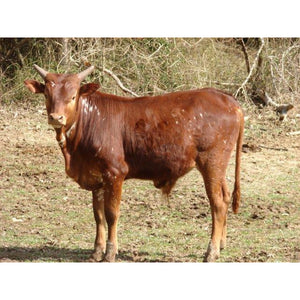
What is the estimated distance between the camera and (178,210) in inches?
412

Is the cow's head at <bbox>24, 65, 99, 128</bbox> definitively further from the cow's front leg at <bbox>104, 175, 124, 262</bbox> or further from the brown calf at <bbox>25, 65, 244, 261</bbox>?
the cow's front leg at <bbox>104, 175, 124, 262</bbox>

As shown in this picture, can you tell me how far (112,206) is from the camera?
8039 millimetres

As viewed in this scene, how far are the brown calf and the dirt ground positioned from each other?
69cm

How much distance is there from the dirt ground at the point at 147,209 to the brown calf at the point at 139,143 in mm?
690

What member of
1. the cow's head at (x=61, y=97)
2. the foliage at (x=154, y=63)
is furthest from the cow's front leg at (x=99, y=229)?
the foliage at (x=154, y=63)

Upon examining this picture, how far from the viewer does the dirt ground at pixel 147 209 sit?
8.82 metres

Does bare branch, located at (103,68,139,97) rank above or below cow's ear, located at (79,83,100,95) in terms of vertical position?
below

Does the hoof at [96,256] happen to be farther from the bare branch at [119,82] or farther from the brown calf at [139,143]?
the bare branch at [119,82]

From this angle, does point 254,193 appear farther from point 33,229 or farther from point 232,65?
point 232,65

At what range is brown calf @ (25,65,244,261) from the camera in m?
8.05

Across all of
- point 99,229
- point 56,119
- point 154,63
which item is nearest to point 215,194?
point 99,229

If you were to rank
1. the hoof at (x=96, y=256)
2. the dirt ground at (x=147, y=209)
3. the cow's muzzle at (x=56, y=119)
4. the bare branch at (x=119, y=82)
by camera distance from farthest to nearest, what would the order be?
the bare branch at (x=119, y=82) → the dirt ground at (x=147, y=209) → the hoof at (x=96, y=256) → the cow's muzzle at (x=56, y=119)

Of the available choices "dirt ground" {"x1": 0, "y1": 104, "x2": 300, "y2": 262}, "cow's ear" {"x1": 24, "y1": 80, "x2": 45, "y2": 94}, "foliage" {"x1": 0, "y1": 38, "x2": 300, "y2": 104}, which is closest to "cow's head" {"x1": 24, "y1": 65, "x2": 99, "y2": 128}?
"cow's ear" {"x1": 24, "y1": 80, "x2": 45, "y2": 94}

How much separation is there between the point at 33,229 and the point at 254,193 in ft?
10.6
